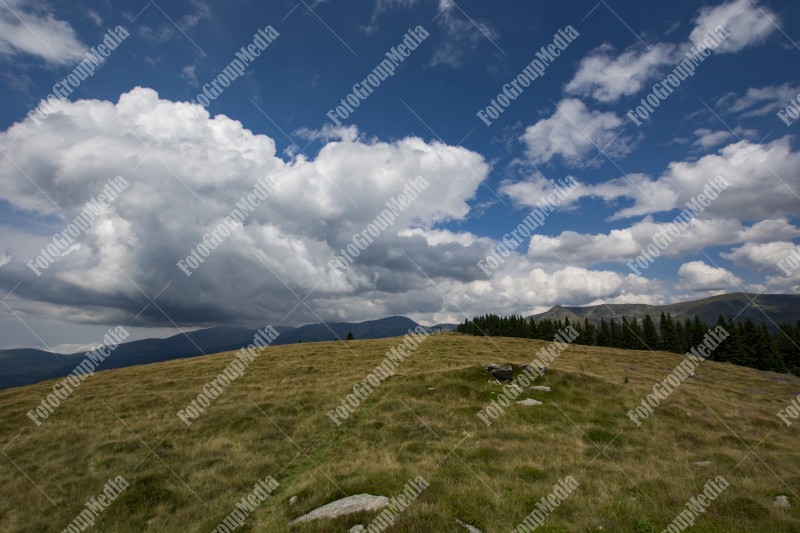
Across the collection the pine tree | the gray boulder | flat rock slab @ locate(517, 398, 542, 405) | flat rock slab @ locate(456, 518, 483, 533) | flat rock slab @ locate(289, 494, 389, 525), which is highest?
the pine tree

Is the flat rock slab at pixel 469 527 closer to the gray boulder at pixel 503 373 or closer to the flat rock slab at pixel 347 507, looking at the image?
the flat rock slab at pixel 347 507

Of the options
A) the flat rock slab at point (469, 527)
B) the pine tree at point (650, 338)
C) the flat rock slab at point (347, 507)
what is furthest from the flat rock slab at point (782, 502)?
the pine tree at point (650, 338)

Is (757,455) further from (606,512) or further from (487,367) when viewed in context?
(487,367)

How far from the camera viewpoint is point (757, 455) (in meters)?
20.6

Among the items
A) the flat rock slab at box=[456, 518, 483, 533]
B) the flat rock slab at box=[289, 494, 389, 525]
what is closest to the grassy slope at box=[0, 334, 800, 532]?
the flat rock slab at box=[456, 518, 483, 533]

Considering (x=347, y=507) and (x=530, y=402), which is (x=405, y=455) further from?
(x=530, y=402)

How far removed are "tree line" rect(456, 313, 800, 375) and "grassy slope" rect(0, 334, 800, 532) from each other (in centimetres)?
5736

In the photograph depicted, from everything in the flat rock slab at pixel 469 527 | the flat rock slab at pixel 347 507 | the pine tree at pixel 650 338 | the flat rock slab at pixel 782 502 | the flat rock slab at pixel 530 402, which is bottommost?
the flat rock slab at pixel 347 507

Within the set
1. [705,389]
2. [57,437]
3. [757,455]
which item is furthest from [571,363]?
[57,437]

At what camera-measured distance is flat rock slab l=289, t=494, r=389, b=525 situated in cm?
1270

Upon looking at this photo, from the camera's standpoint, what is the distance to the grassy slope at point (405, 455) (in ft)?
45.1

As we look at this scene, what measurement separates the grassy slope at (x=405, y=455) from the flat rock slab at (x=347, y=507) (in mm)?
621

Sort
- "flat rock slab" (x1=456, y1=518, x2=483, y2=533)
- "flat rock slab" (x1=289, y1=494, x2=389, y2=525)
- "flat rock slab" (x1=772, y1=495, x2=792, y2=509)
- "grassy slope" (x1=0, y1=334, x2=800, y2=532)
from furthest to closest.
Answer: "grassy slope" (x1=0, y1=334, x2=800, y2=532) → "flat rock slab" (x1=772, y1=495, x2=792, y2=509) → "flat rock slab" (x1=289, y1=494, x2=389, y2=525) → "flat rock slab" (x1=456, y1=518, x2=483, y2=533)

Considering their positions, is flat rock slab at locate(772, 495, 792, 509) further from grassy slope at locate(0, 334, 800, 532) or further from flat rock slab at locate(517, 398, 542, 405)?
flat rock slab at locate(517, 398, 542, 405)
